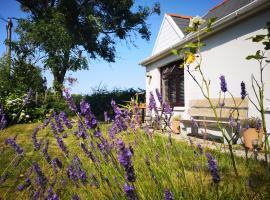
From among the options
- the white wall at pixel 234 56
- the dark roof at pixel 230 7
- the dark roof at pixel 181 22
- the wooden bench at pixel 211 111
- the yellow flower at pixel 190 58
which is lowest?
the wooden bench at pixel 211 111

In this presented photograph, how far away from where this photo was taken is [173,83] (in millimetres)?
10383

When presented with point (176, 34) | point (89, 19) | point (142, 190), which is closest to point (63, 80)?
point (89, 19)

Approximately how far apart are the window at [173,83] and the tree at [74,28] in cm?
531

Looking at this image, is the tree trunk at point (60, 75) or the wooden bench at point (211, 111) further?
the tree trunk at point (60, 75)

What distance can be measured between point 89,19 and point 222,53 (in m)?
9.72

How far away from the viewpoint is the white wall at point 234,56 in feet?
19.4

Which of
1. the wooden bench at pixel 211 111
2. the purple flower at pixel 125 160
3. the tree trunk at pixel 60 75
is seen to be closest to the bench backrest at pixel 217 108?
the wooden bench at pixel 211 111

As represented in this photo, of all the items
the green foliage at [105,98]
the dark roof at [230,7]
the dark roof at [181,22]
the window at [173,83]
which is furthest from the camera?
the green foliage at [105,98]

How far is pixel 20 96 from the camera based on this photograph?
495 inches

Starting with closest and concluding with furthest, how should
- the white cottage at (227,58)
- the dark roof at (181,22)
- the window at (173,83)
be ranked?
the white cottage at (227,58) → the window at (173,83) → the dark roof at (181,22)

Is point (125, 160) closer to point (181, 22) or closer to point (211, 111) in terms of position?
point (211, 111)

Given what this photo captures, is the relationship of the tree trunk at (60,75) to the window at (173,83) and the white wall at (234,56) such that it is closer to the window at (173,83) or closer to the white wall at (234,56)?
the window at (173,83)

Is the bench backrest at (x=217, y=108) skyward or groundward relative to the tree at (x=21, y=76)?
groundward

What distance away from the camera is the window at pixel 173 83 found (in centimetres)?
973
